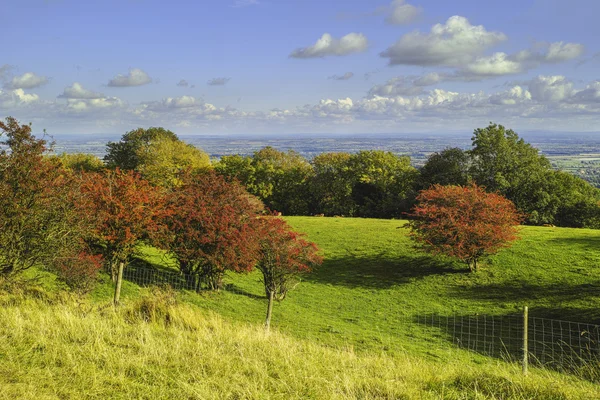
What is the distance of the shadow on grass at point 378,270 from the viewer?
2281cm

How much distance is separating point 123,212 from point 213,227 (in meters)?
3.33

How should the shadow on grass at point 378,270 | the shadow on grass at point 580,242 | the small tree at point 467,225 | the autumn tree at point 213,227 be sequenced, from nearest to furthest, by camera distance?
the autumn tree at point 213,227, the small tree at point 467,225, the shadow on grass at point 378,270, the shadow on grass at point 580,242

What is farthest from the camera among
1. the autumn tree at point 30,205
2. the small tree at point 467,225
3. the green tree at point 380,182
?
the green tree at point 380,182

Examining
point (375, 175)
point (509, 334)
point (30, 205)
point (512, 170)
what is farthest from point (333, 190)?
point (30, 205)

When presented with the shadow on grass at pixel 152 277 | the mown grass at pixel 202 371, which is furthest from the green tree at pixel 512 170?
the mown grass at pixel 202 371

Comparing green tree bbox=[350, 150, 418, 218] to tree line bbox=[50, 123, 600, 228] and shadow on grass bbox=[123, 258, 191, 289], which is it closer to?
tree line bbox=[50, 123, 600, 228]

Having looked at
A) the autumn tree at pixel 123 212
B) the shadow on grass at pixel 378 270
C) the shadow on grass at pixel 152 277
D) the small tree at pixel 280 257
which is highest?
the autumn tree at pixel 123 212

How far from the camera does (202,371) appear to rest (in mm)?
6320

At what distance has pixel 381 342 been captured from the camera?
13.6 meters

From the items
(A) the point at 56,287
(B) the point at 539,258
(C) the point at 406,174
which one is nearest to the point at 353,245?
(B) the point at 539,258

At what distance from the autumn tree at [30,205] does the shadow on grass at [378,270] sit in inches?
584

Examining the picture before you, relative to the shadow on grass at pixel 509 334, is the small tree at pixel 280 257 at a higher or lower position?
higher

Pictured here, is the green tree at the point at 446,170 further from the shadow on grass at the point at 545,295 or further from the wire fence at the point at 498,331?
the wire fence at the point at 498,331

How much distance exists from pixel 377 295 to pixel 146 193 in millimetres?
11606
